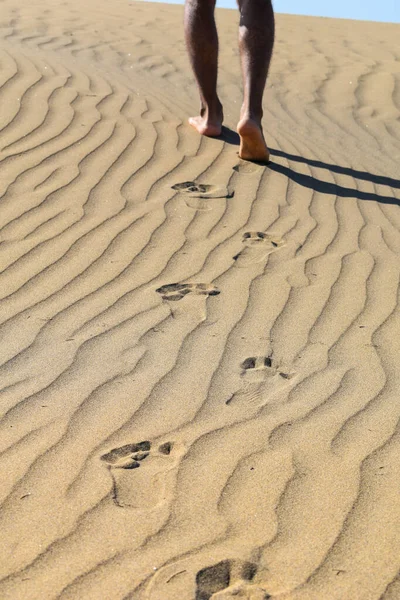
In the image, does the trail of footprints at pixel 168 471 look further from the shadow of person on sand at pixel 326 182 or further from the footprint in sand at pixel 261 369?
the shadow of person on sand at pixel 326 182

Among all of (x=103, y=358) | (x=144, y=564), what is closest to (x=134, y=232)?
(x=103, y=358)

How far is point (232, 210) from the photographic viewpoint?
14.4ft

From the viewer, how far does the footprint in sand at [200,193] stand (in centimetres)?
443

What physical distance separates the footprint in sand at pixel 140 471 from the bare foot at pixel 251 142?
268cm

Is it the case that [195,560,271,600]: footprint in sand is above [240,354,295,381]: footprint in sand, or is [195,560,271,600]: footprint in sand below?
above

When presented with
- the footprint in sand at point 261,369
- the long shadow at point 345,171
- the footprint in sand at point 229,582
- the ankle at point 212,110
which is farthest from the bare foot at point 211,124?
the footprint in sand at point 229,582

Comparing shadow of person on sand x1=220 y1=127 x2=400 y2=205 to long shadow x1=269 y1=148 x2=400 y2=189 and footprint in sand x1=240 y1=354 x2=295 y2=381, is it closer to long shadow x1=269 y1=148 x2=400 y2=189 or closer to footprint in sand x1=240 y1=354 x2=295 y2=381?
long shadow x1=269 y1=148 x2=400 y2=189

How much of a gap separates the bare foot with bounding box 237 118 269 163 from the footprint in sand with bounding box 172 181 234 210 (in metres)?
0.34

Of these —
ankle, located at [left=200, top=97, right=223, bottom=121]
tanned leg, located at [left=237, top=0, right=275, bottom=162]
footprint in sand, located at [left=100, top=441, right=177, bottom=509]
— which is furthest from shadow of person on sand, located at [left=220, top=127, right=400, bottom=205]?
footprint in sand, located at [left=100, top=441, right=177, bottom=509]

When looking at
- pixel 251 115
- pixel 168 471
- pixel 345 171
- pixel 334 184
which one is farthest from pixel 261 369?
pixel 345 171

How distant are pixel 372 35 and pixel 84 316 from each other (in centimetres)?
774

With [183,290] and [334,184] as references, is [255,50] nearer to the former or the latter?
[334,184]

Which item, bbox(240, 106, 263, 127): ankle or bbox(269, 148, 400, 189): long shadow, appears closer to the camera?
bbox(240, 106, 263, 127): ankle

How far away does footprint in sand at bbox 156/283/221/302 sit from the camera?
3.42 m
